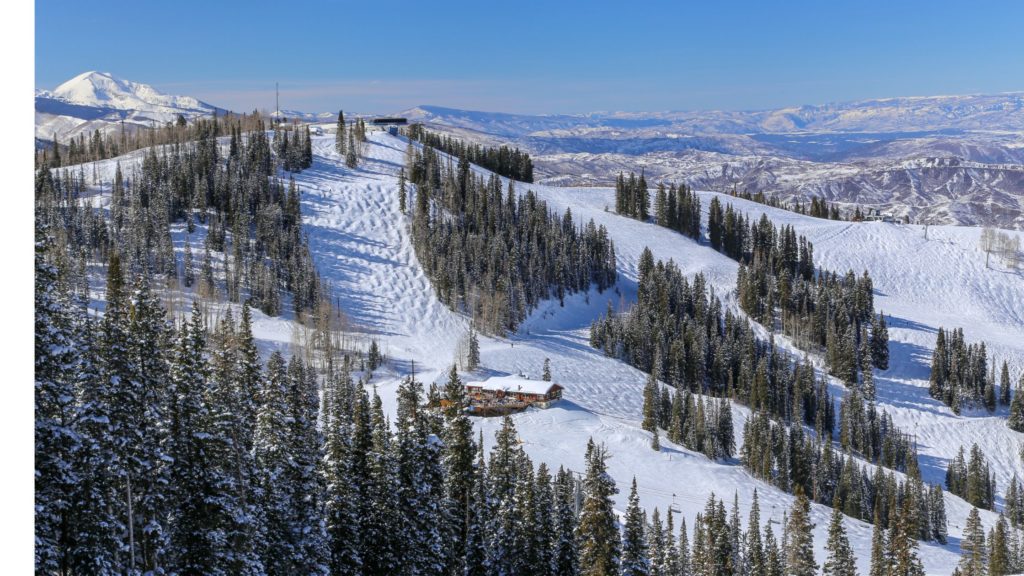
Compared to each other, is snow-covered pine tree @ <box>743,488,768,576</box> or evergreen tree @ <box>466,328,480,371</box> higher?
evergreen tree @ <box>466,328,480,371</box>

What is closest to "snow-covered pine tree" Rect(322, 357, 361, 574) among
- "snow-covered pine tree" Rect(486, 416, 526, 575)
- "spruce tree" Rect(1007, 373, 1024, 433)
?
"snow-covered pine tree" Rect(486, 416, 526, 575)

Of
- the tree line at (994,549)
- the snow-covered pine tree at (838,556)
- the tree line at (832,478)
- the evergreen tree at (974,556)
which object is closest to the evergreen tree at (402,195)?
the tree line at (832,478)

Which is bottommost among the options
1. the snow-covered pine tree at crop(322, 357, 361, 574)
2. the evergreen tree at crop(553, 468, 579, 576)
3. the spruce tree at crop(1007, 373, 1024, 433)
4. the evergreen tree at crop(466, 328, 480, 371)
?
the spruce tree at crop(1007, 373, 1024, 433)

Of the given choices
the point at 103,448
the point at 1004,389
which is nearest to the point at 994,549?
the point at 1004,389

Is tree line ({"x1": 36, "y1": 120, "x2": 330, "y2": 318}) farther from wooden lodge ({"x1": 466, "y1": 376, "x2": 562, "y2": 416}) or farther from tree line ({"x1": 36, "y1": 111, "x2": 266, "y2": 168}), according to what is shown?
wooden lodge ({"x1": 466, "y1": 376, "x2": 562, "y2": 416})

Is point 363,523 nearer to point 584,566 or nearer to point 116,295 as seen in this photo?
point 584,566

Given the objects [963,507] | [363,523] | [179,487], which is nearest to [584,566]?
[363,523]

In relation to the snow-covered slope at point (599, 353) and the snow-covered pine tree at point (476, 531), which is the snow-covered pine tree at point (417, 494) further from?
the snow-covered slope at point (599, 353)
